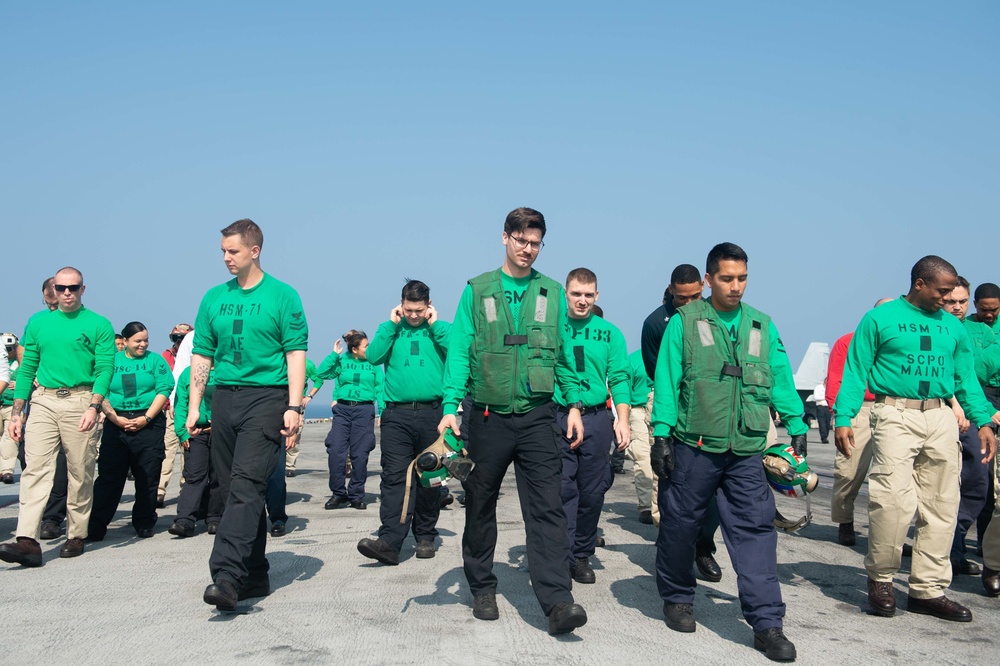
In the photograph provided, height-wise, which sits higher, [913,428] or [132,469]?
[913,428]

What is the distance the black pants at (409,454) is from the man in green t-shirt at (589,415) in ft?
4.81

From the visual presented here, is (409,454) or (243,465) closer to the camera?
(243,465)

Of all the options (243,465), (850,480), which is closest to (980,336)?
(850,480)

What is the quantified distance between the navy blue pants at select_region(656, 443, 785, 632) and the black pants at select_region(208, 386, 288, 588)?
2549mm

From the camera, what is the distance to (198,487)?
902 cm

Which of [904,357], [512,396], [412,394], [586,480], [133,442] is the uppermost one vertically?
[904,357]

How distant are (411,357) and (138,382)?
3225 millimetres

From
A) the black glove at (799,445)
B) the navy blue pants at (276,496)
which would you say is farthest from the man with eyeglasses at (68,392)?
the black glove at (799,445)

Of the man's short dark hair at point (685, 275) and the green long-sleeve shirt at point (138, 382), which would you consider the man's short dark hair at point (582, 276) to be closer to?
the man's short dark hair at point (685, 275)

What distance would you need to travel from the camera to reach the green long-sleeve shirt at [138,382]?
8.94 meters

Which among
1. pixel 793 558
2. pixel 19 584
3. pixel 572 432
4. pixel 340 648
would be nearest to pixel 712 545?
pixel 793 558

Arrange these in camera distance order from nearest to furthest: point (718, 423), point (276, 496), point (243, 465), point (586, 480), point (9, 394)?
point (718, 423) → point (243, 465) → point (586, 480) → point (276, 496) → point (9, 394)

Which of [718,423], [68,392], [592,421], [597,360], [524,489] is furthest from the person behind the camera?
[68,392]

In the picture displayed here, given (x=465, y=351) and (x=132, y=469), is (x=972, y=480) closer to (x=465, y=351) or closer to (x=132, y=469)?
(x=465, y=351)
